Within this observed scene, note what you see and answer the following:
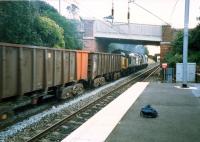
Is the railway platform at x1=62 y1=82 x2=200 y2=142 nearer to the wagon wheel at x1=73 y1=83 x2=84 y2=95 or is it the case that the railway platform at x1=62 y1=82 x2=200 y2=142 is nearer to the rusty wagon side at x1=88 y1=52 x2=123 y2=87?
the wagon wheel at x1=73 y1=83 x2=84 y2=95

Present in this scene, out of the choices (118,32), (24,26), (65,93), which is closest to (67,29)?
(118,32)

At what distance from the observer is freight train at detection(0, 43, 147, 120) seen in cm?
1178

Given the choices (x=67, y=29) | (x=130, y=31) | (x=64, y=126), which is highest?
(x=67, y=29)

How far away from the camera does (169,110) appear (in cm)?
1434

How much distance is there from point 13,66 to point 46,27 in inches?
1173

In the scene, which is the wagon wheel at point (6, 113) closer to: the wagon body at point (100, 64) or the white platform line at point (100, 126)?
the white platform line at point (100, 126)

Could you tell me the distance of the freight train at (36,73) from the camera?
11781 millimetres

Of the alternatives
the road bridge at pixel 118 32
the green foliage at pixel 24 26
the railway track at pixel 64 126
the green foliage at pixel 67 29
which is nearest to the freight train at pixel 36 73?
the railway track at pixel 64 126

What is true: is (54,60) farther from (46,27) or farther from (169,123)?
(46,27)

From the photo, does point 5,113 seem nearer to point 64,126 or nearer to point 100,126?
point 64,126

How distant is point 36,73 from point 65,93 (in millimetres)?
4080

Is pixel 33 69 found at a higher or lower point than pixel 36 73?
higher

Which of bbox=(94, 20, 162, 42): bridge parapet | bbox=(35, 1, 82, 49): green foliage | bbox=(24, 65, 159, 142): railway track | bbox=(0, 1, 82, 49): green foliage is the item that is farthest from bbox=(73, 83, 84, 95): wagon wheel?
bbox=(94, 20, 162, 42): bridge parapet

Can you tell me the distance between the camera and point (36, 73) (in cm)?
1418
